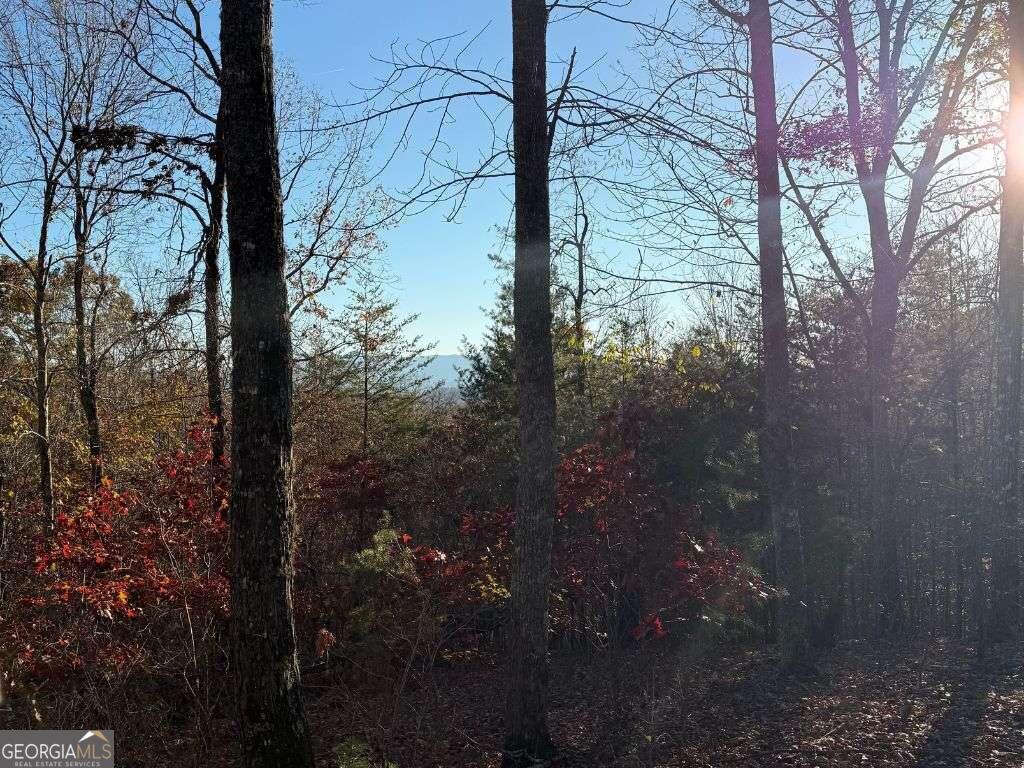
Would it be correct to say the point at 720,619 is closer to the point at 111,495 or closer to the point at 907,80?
the point at 111,495

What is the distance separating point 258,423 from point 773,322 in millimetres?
4985

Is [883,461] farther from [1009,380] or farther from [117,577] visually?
[117,577]

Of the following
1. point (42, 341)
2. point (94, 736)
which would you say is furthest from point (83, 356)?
point (94, 736)

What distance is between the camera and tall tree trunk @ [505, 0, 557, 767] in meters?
5.40

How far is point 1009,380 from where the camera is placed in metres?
8.17

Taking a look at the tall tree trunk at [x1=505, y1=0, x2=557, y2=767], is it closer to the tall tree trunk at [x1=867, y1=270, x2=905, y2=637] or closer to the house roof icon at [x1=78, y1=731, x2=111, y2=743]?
the house roof icon at [x1=78, y1=731, x2=111, y2=743]

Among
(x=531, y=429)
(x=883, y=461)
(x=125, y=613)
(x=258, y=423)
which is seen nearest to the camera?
(x=258, y=423)

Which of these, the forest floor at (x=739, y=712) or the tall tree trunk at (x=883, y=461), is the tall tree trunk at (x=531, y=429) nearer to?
the forest floor at (x=739, y=712)

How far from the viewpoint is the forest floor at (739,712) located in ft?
17.7

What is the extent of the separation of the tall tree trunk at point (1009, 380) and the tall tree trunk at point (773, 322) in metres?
2.80

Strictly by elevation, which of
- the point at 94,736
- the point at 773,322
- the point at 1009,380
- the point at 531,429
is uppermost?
the point at 773,322

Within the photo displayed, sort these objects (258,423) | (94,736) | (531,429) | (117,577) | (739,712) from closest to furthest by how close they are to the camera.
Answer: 1. (258,423)
2. (94,736)
3. (531,429)
4. (117,577)
5. (739,712)

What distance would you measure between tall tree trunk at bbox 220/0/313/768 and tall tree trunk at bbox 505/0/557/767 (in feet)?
5.69

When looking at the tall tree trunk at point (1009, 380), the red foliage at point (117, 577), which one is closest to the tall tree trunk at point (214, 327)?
the red foliage at point (117, 577)
